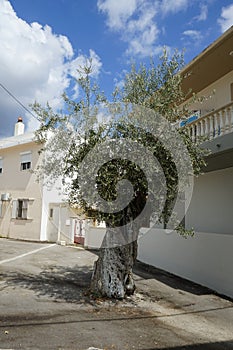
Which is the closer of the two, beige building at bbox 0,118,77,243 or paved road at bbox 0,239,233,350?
paved road at bbox 0,239,233,350

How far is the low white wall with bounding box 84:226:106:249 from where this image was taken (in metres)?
18.5

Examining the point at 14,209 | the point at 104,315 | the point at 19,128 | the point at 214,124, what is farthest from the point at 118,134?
the point at 19,128

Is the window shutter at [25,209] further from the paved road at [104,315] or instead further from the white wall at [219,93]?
the white wall at [219,93]

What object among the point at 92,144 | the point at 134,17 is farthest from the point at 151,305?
the point at 134,17

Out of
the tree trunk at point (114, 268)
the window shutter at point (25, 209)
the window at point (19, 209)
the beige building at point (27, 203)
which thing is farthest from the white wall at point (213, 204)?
the window at point (19, 209)

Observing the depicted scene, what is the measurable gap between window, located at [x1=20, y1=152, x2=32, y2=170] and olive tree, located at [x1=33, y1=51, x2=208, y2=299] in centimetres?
1363

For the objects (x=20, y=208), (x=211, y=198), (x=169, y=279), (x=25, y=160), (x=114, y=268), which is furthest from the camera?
(x=25, y=160)

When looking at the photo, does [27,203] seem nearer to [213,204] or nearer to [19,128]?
[19,128]

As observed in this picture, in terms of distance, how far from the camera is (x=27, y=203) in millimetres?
20703

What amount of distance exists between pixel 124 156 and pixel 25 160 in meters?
15.7

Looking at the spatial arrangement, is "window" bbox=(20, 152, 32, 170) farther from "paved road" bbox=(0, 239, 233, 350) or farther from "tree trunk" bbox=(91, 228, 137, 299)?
"tree trunk" bbox=(91, 228, 137, 299)

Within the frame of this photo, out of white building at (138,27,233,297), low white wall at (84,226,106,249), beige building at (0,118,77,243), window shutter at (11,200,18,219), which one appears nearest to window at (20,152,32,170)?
beige building at (0,118,77,243)

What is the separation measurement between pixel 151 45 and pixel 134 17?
6.99 ft

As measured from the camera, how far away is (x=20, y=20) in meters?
11.0
